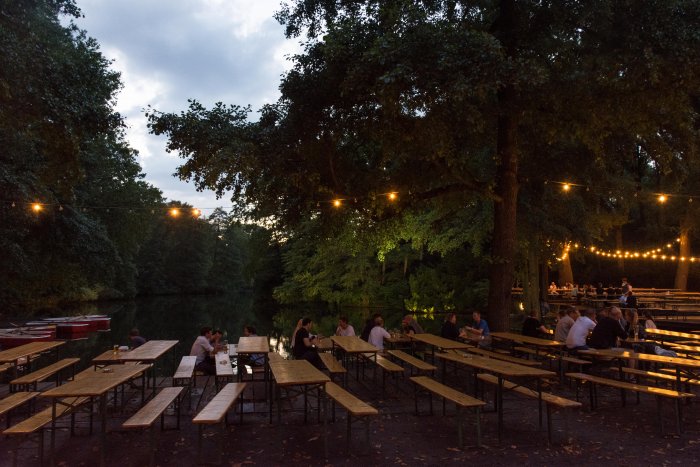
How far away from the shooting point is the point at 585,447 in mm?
5910

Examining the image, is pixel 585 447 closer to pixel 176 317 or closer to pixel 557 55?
pixel 557 55

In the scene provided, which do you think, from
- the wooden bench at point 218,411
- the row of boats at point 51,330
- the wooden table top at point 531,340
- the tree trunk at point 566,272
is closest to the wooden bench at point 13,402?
the wooden bench at point 218,411

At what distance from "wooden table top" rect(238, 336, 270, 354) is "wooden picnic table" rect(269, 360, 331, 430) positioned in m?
0.42

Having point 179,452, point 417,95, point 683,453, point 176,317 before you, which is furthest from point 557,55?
point 176,317

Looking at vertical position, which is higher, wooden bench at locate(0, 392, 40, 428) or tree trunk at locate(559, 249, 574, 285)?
tree trunk at locate(559, 249, 574, 285)

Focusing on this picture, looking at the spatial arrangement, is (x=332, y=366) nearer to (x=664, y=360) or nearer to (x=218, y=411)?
(x=218, y=411)

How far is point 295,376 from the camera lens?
6.11m

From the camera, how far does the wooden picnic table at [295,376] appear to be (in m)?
5.76

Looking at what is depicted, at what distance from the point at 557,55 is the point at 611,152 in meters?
3.33

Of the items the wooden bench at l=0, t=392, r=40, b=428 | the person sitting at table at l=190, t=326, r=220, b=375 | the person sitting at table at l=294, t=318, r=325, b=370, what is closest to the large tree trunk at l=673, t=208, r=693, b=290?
the person sitting at table at l=294, t=318, r=325, b=370

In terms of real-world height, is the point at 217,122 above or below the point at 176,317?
above

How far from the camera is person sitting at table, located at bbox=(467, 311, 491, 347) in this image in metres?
10.7

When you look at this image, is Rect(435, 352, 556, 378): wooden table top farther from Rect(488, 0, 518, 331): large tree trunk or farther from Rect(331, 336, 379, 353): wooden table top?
Rect(488, 0, 518, 331): large tree trunk

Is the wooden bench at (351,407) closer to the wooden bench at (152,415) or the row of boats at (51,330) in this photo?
the wooden bench at (152,415)
